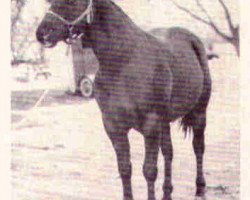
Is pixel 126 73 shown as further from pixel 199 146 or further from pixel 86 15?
pixel 199 146

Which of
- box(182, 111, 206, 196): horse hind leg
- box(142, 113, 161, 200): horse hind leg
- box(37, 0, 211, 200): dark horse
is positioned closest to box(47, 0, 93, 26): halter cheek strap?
box(37, 0, 211, 200): dark horse

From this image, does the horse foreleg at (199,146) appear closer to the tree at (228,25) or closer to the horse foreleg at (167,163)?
the horse foreleg at (167,163)

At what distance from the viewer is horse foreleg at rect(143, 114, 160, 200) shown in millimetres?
1358

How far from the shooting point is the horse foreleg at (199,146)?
148 centimetres

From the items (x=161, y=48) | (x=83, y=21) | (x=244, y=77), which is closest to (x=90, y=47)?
(x=83, y=21)

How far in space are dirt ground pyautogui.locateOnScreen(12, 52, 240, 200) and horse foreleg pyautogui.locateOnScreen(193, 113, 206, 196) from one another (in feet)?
0.04

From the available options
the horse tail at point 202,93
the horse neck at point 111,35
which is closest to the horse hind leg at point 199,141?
the horse tail at point 202,93

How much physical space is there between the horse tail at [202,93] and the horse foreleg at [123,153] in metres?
0.17

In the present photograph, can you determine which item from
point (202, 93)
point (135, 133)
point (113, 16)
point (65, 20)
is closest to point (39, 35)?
point (65, 20)

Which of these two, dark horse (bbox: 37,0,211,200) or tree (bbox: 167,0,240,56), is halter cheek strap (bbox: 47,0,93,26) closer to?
dark horse (bbox: 37,0,211,200)

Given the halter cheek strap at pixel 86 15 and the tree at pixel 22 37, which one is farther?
the tree at pixel 22 37

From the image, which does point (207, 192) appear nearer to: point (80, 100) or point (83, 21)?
point (80, 100)

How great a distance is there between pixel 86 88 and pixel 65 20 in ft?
0.63

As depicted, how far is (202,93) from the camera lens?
1.47m
